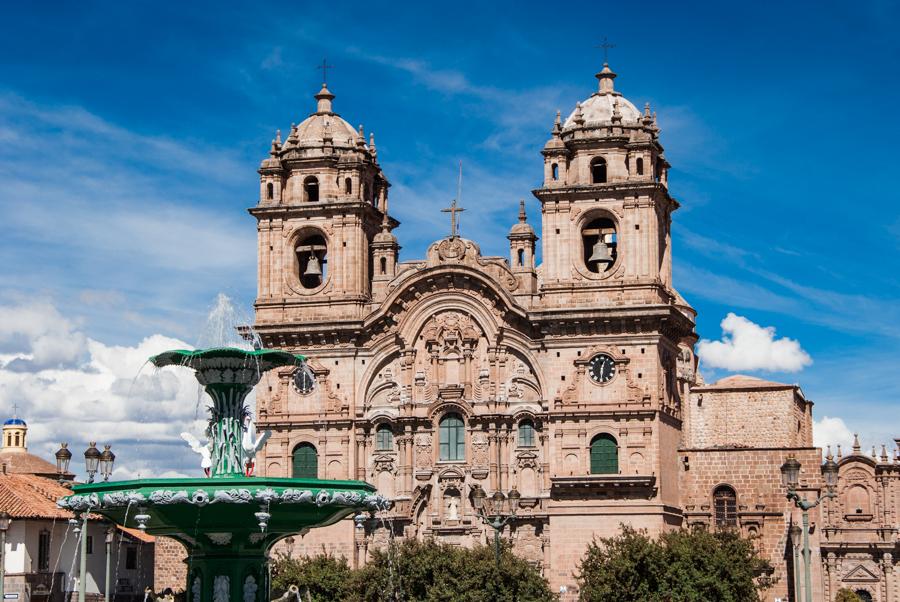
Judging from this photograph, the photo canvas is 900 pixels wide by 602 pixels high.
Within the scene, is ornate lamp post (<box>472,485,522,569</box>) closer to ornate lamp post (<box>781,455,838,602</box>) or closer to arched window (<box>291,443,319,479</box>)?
arched window (<box>291,443,319,479</box>)

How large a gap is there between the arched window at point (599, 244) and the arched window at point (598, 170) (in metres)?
1.35

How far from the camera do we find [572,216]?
53000mm

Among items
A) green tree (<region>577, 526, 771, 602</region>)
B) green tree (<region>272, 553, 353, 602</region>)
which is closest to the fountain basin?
green tree (<region>577, 526, 771, 602</region>)

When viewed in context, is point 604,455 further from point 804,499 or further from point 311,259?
point 804,499

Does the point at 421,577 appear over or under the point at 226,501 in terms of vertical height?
under

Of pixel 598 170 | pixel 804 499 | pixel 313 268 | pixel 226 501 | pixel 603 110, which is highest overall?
pixel 603 110

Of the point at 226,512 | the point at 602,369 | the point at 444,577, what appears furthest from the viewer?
the point at 602,369

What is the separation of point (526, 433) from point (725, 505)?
718 cm

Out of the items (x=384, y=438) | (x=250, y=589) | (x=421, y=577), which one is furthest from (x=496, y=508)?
(x=250, y=589)

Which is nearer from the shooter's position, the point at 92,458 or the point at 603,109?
the point at 92,458

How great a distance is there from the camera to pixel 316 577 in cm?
4903

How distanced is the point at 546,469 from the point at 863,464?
49.6 feet

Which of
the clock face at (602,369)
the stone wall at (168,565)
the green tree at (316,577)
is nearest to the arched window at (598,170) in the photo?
the clock face at (602,369)

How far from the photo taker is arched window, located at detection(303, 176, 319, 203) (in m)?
56.9
